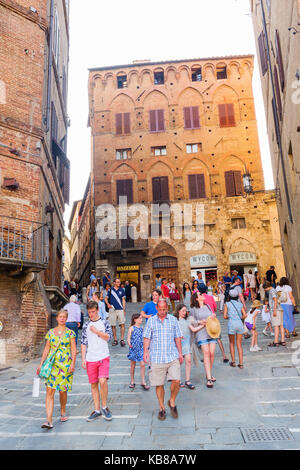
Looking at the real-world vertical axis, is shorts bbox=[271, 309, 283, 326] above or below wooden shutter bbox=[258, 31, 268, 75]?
below

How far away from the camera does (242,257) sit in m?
25.9

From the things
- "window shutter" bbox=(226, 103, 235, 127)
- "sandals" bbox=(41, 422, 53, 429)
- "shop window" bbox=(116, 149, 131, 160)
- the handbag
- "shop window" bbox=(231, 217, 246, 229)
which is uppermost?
"window shutter" bbox=(226, 103, 235, 127)

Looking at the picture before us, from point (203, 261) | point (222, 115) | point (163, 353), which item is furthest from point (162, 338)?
point (222, 115)

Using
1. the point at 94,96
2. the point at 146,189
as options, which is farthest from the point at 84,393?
the point at 94,96

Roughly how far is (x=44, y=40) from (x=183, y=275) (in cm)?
1730

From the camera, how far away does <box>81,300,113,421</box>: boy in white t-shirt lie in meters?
5.45

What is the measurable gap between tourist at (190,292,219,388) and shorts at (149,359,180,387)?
161 cm

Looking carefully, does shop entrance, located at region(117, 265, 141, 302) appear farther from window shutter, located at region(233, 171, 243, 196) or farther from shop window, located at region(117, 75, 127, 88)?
shop window, located at region(117, 75, 127, 88)

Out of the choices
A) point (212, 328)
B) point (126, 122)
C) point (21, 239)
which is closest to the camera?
point (212, 328)

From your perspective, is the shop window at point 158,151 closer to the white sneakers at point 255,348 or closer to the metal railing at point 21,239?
the metal railing at point 21,239

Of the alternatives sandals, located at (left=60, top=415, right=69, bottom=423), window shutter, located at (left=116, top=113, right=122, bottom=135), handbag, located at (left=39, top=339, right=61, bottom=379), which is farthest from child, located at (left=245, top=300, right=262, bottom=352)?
window shutter, located at (left=116, top=113, right=122, bottom=135)

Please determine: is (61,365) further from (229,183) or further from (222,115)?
(222,115)

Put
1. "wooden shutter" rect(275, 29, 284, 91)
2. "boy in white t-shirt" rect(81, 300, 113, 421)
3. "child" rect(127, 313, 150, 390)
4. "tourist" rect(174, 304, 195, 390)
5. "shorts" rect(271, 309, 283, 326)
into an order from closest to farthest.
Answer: "boy in white t-shirt" rect(81, 300, 113, 421) < "tourist" rect(174, 304, 195, 390) < "child" rect(127, 313, 150, 390) < "shorts" rect(271, 309, 283, 326) < "wooden shutter" rect(275, 29, 284, 91)

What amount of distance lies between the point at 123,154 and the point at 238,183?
8.86m
